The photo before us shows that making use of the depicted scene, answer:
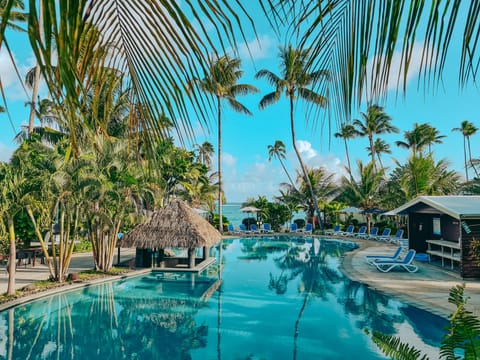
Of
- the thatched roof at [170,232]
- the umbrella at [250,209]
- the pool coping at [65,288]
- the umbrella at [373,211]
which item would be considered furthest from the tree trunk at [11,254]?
the umbrella at [373,211]

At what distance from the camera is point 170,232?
14289mm

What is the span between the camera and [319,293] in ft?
35.9

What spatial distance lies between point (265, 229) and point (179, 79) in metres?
28.4

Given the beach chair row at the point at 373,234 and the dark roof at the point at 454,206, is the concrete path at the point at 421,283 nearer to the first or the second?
the dark roof at the point at 454,206

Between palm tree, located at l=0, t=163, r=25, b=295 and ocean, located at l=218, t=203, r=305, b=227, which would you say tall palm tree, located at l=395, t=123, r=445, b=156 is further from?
palm tree, located at l=0, t=163, r=25, b=295

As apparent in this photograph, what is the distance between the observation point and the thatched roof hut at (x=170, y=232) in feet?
45.3

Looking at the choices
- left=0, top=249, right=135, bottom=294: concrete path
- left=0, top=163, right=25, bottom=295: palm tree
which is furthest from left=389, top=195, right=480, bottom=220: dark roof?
left=0, top=249, right=135, bottom=294: concrete path

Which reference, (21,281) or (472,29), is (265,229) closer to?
(21,281)

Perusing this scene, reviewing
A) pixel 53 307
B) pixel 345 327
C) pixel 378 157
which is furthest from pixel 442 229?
pixel 378 157

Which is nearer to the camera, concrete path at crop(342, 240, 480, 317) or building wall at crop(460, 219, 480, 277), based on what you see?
concrete path at crop(342, 240, 480, 317)

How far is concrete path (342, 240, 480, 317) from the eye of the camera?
860 centimetres

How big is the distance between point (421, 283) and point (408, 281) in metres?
0.43

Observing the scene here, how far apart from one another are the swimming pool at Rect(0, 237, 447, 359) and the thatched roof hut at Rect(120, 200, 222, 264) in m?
1.44

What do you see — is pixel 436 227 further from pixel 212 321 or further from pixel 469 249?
pixel 212 321
